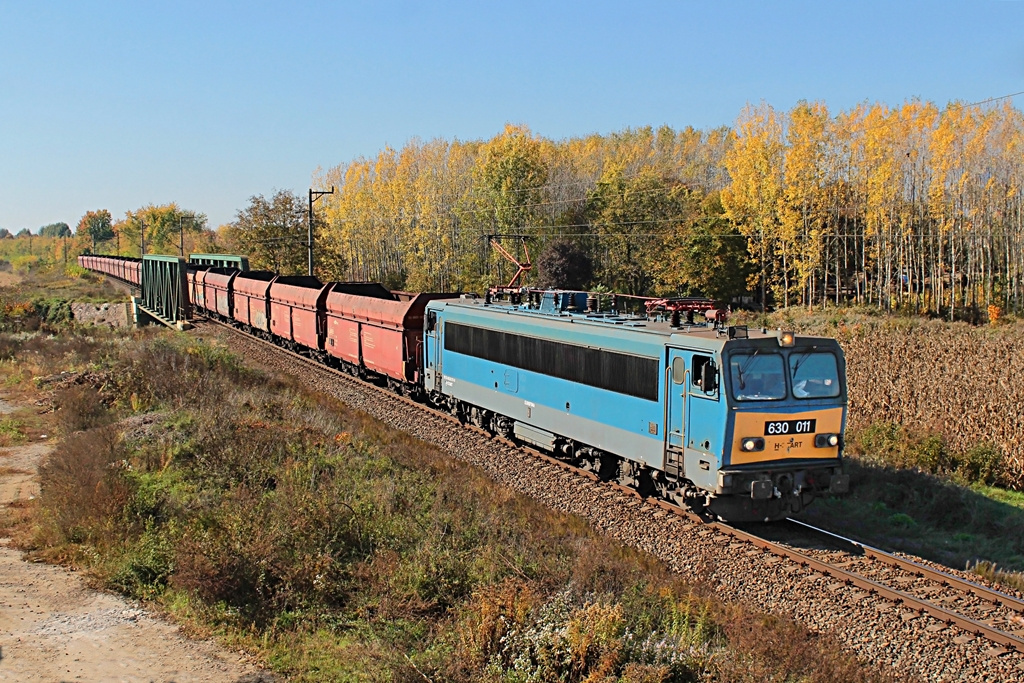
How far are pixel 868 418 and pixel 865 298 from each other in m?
28.2

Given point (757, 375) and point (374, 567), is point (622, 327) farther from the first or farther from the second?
point (374, 567)

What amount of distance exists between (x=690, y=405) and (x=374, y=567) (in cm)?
501

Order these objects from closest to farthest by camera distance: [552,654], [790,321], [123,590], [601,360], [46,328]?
[552,654]
[123,590]
[601,360]
[790,321]
[46,328]

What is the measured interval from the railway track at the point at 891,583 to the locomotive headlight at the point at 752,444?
59.8 inches

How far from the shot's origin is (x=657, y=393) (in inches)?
497

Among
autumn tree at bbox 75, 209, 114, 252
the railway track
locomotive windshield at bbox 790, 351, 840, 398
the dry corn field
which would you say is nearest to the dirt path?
the railway track

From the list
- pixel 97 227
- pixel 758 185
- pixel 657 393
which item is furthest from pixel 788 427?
pixel 97 227

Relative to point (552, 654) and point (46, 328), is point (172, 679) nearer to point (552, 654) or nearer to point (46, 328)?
point (552, 654)

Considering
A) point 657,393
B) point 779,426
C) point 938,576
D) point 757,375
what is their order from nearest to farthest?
point 938,576
point 757,375
point 779,426
point 657,393

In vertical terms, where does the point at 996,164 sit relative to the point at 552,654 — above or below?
above

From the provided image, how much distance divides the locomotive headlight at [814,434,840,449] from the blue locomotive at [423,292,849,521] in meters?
0.02

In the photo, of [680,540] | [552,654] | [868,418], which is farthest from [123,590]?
[868,418]

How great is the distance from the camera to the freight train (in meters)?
11.5

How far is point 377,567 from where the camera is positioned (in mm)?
10055
